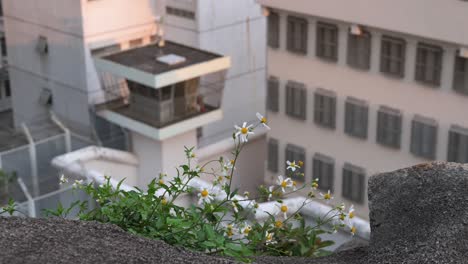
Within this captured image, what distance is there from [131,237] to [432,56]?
733 inches

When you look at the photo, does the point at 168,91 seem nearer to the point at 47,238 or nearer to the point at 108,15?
the point at 108,15

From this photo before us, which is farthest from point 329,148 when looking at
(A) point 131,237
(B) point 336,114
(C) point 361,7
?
(A) point 131,237

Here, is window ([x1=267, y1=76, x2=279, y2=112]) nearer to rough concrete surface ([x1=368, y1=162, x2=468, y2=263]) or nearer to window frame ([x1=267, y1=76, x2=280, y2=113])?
window frame ([x1=267, y1=76, x2=280, y2=113])

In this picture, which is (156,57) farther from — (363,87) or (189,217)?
(189,217)

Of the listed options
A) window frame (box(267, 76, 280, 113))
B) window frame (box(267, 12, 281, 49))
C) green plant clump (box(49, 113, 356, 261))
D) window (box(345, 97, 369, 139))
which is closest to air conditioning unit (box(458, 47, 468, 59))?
window (box(345, 97, 369, 139))

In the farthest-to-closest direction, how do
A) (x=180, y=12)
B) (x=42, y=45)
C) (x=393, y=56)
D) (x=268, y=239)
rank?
(x=42, y=45) → (x=180, y=12) → (x=393, y=56) → (x=268, y=239)

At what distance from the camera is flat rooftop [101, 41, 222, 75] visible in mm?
27375

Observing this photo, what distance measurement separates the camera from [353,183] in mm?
27531

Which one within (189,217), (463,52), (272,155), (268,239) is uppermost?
(189,217)

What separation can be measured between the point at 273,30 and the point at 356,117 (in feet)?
13.0

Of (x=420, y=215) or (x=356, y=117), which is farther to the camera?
(x=356, y=117)

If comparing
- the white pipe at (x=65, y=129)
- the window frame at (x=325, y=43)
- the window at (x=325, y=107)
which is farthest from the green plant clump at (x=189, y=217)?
the white pipe at (x=65, y=129)

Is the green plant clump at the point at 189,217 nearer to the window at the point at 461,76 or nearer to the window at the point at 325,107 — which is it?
the window at the point at 461,76

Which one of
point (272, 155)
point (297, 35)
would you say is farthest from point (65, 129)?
point (297, 35)
